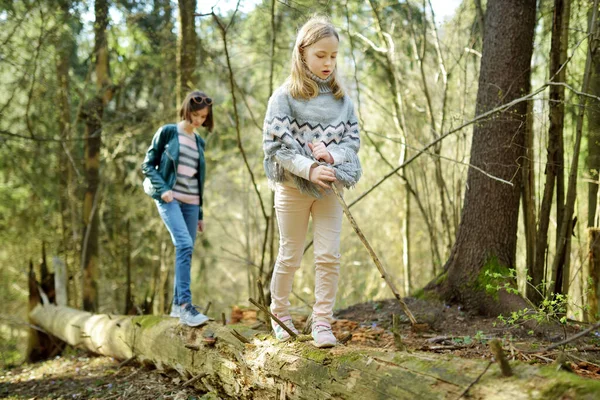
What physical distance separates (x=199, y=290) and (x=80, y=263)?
4.94 m

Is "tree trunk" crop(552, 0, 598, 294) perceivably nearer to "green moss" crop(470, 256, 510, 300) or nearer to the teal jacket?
"green moss" crop(470, 256, 510, 300)

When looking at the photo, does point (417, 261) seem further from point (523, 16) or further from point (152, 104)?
point (523, 16)

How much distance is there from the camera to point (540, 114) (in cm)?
501

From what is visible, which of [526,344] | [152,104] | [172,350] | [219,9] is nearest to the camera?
[526,344]

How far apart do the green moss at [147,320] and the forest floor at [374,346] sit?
444 millimetres

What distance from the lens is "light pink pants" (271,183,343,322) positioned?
329 cm

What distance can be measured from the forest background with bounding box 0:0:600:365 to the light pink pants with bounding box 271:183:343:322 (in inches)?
94.1

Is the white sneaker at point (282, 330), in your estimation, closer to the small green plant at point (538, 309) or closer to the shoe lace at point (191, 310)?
the shoe lace at point (191, 310)

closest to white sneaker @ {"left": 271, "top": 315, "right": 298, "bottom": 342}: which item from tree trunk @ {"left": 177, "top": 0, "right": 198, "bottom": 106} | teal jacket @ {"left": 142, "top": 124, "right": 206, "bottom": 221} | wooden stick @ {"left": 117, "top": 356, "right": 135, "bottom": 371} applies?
teal jacket @ {"left": 142, "top": 124, "right": 206, "bottom": 221}

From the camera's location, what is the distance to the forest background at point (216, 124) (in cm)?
719

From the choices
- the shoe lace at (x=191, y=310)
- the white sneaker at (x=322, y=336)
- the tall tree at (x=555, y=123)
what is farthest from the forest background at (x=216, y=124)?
the white sneaker at (x=322, y=336)

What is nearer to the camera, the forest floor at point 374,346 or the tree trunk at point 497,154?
the forest floor at point 374,346

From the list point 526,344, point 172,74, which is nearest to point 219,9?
point 172,74

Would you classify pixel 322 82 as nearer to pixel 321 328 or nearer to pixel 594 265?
pixel 321 328
